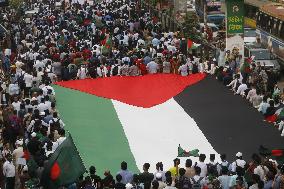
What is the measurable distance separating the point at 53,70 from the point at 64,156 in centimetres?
1298

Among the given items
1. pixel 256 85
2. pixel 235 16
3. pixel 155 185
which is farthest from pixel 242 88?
pixel 155 185

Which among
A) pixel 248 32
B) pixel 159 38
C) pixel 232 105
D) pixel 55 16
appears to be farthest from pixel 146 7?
pixel 232 105

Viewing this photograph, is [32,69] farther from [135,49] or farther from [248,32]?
[248,32]

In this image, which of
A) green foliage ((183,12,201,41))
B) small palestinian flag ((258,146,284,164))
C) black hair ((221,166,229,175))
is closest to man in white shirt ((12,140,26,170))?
black hair ((221,166,229,175))

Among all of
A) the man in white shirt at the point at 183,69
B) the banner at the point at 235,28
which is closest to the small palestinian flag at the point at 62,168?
the man in white shirt at the point at 183,69

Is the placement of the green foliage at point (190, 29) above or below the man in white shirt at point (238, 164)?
below

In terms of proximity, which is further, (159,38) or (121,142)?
(159,38)

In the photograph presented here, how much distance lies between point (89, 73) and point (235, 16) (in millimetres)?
6019

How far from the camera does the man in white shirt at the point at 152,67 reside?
2503cm

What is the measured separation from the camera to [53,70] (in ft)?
82.4

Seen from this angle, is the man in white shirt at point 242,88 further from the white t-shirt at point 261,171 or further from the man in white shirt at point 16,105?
the white t-shirt at point 261,171

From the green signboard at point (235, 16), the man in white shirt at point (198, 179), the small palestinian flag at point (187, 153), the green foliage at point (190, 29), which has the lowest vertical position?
the green foliage at point (190, 29)

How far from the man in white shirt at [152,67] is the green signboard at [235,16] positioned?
3.14 m

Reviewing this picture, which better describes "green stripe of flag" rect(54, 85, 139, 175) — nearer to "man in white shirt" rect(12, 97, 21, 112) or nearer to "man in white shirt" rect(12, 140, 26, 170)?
"man in white shirt" rect(12, 97, 21, 112)
